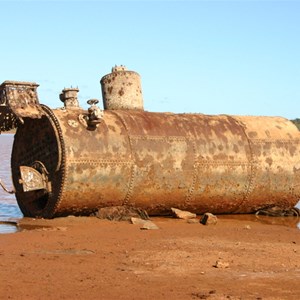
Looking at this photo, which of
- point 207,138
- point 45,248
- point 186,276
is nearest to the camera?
point 186,276

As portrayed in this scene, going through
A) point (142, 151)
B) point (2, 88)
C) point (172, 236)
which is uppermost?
point (2, 88)

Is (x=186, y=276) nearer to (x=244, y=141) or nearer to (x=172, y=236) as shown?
(x=172, y=236)

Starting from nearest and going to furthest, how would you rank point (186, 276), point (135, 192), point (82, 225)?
point (186, 276) → point (82, 225) → point (135, 192)

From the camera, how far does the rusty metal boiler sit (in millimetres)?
10883

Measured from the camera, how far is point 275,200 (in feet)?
42.8

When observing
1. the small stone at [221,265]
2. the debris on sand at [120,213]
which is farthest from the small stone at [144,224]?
the small stone at [221,265]

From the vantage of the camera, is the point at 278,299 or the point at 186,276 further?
the point at 186,276

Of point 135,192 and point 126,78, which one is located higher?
point 126,78

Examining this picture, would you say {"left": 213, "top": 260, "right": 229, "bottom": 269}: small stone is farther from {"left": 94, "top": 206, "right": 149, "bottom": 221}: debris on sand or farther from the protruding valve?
the protruding valve

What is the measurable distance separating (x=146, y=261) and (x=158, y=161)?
4747 mm

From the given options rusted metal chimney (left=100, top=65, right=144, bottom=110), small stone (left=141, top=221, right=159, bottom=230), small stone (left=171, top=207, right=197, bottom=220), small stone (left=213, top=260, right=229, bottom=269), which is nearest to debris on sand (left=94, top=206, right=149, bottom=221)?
small stone (left=171, top=207, right=197, bottom=220)

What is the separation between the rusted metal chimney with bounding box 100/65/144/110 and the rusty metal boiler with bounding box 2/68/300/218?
3 centimetres

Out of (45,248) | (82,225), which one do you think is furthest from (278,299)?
(82,225)

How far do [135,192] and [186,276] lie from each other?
17.0ft
